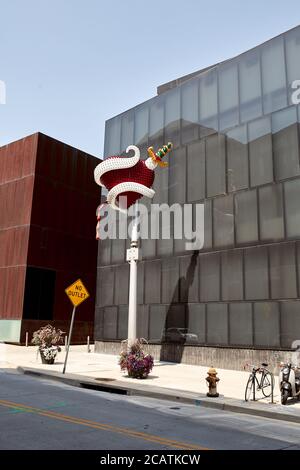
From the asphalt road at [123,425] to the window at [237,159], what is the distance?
43.4 ft

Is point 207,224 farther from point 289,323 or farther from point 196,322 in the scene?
point 289,323

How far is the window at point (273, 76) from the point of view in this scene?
22.4 metres

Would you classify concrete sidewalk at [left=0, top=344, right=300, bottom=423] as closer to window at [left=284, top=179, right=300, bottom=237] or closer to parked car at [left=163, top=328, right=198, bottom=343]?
parked car at [left=163, top=328, right=198, bottom=343]

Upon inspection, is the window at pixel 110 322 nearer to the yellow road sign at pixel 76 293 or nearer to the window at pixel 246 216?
the window at pixel 246 216

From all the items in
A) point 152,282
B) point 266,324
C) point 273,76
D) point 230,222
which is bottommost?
point 266,324

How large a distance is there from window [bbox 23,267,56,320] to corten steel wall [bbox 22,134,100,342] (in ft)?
1.32

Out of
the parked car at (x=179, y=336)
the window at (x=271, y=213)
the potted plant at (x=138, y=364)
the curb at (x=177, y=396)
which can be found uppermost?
the window at (x=271, y=213)

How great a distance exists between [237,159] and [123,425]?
17081 mm

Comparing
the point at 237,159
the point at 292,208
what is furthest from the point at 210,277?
the point at 237,159

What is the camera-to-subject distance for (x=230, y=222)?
23.2 meters

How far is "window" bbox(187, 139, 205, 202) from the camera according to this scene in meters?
25.2

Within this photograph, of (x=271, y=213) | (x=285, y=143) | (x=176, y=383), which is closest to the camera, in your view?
(x=176, y=383)

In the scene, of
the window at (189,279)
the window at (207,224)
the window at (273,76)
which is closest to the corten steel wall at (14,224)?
the window at (189,279)

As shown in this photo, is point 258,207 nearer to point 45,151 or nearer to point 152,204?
point 152,204
